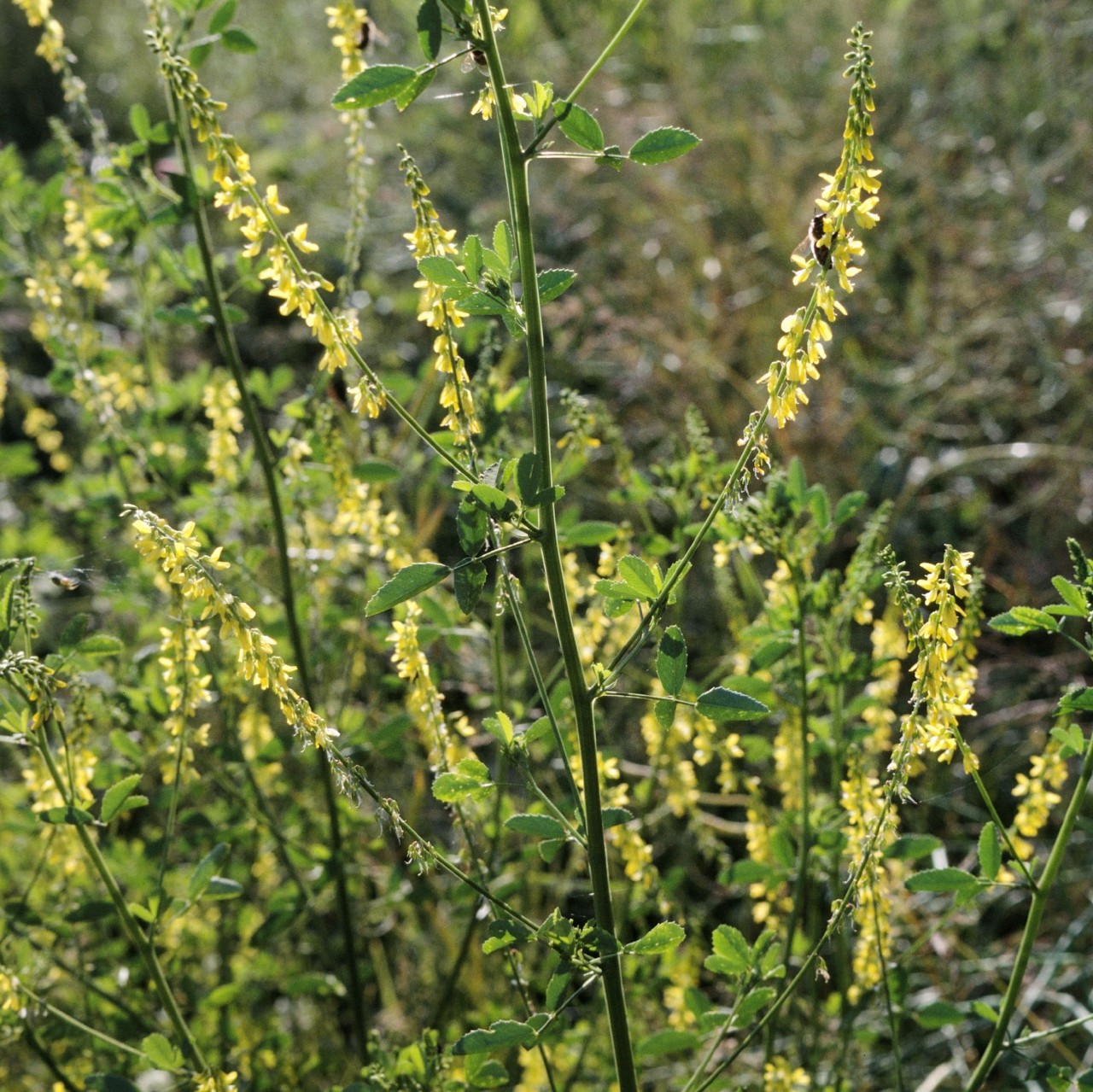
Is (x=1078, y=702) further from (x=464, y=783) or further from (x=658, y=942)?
(x=464, y=783)

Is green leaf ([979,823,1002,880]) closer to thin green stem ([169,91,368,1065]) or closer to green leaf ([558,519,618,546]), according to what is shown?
green leaf ([558,519,618,546])

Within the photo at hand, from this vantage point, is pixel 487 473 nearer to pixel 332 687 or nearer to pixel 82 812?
pixel 82 812

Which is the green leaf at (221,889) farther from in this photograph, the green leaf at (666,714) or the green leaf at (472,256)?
the green leaf at (472,256)

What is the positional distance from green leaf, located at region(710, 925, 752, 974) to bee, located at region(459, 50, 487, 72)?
3.81 feet

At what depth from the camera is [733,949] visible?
1.72m

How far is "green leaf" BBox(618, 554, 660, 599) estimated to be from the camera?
4.93 feet

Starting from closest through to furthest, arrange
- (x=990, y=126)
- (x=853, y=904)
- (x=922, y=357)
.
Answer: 1. (x=853, y=904)
2. (x=922, y=357)
3. (x=990, y=126)

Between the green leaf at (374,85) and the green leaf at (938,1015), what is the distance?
1.55m

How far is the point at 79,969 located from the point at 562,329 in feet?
9.76

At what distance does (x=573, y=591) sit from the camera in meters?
2.19

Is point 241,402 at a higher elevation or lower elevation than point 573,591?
higher

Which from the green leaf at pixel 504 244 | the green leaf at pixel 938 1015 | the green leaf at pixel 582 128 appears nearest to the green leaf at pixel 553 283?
the green leaf at pixel 504 244

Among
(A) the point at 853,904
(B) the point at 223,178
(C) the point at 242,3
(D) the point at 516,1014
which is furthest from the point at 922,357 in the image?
(C) the point at 242,3

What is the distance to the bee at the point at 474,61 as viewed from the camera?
1402 mm
